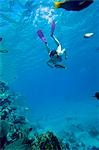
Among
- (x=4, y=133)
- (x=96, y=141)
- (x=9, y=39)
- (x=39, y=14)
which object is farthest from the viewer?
(x=9, y=39)

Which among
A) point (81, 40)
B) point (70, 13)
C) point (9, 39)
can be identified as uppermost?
point (70, 13)

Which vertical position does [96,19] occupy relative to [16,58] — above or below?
above

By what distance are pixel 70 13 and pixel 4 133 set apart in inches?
915

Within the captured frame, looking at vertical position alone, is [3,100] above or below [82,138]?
above

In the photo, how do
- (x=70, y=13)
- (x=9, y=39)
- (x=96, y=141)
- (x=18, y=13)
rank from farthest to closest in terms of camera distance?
(x=9, y=39) < (x=70, y=13) < (x=18, y=13) < (x=96, y=141)

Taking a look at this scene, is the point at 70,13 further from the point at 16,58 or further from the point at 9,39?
the point at 16,58

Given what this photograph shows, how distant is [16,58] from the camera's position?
40719 millimetres

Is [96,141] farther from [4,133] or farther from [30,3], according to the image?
[4,133]

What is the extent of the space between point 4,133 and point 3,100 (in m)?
5.61

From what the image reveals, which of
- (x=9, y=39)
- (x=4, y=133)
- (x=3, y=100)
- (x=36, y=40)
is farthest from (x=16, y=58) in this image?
(x=4, y=133)

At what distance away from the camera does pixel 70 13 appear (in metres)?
27.3

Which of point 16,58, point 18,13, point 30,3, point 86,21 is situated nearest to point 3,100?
point 30,3

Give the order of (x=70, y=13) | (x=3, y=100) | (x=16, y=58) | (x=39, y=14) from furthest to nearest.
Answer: (x=16, y=58), (x=70, y=13), (x=39, y=14), (x=3, y=100)

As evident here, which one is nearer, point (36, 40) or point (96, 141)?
point (96, 141)
